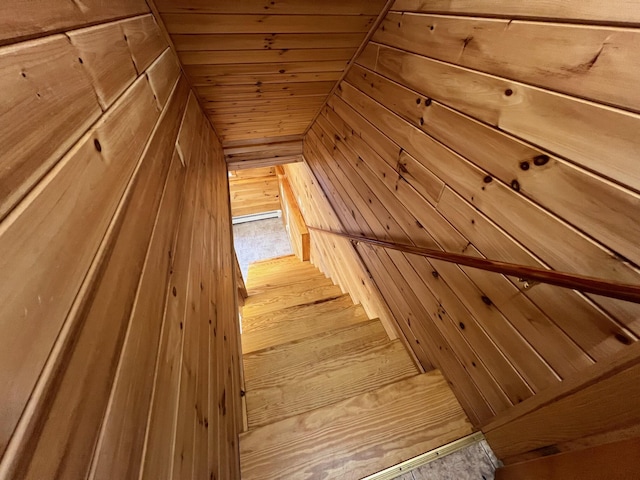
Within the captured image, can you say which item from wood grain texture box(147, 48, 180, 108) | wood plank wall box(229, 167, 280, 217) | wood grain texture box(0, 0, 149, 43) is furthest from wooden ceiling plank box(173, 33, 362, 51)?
wood plank wall box(229, 167, 280, 217)

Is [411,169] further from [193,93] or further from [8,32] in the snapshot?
[193,93]

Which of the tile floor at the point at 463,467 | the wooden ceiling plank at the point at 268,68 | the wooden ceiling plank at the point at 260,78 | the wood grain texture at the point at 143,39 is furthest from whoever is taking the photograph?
the wooden ceiling plank at the point at 260,78

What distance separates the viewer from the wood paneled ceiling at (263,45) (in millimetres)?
1340

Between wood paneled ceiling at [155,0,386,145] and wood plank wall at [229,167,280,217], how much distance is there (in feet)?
14.6

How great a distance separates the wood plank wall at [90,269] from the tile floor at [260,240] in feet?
19.3

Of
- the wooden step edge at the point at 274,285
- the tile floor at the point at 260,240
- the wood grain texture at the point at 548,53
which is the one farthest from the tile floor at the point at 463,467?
the tile floor at the point at 260,240

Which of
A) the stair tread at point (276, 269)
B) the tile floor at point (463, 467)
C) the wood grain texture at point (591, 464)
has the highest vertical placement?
the stair tread at point (276, 269)

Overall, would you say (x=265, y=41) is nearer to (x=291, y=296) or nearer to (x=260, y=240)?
(x=291, y=296)

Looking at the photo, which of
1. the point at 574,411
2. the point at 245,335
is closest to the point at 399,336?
the point at 574,411

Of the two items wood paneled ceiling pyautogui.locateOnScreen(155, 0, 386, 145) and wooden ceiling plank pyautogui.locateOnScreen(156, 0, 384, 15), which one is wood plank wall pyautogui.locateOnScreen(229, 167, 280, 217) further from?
wooden ceiling plank pyautogui.locateOnScreen(156, 0, 384, 15)

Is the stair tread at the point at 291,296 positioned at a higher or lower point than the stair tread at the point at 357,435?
higher

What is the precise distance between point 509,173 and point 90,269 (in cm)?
112

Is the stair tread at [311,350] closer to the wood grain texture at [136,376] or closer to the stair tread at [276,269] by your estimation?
the wood grain texture at [136,376]

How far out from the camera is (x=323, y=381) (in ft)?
5.38
